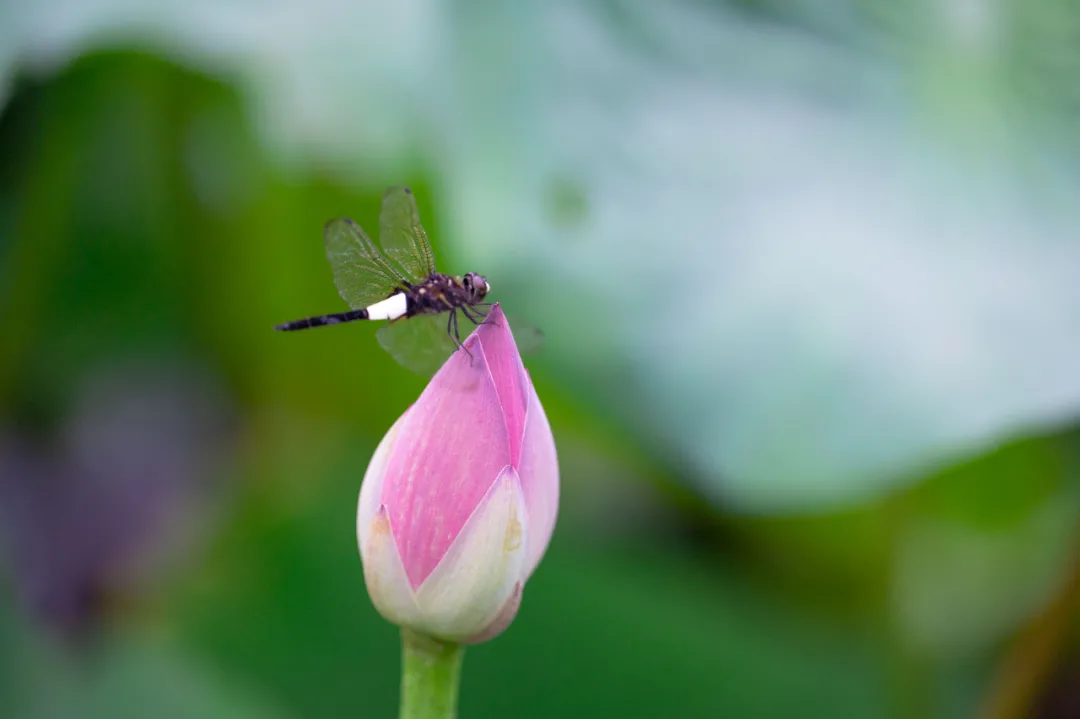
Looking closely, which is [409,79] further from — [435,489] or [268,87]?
[435,489]

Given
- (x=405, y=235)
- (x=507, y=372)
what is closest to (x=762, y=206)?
(x=405, y=235)

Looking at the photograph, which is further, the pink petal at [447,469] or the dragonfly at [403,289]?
the dragonfly at [403,289]

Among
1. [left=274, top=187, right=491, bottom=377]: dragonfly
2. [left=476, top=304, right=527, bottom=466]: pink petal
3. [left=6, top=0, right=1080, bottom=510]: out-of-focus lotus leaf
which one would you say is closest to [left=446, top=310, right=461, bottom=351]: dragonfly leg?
[left=274, top=187, right=491, bottom=377]: dragonfly

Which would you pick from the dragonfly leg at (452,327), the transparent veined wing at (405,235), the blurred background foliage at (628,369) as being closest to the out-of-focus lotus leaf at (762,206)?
the blurred background foliage at (628,369)

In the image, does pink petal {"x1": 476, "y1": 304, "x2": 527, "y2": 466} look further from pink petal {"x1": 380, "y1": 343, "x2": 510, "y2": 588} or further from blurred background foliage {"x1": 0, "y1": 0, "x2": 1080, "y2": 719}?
blurred background foliage {"x1": 0, "y1": 0, "x2": 1080, "y2": 719}

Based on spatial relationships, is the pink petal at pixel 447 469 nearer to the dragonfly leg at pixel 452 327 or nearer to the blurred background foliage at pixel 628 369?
the dragonfly leg at pixel 452 327

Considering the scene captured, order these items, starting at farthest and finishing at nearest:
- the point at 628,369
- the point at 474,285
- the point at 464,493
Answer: the point at 628,369 → the point at 474,285 → the point at 464,493

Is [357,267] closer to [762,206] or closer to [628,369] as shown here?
[628,369]
